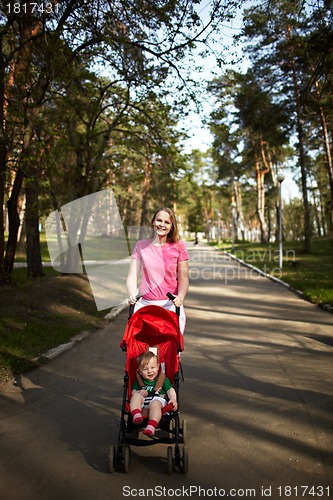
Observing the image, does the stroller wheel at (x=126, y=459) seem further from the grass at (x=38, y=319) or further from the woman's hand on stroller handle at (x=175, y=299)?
the grass at (x=38, y=319)

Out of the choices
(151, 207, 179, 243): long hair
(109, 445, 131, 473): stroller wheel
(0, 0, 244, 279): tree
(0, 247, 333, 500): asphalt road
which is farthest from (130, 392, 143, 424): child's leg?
(0, 0, 244, 279): tree

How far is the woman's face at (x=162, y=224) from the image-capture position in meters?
5.02

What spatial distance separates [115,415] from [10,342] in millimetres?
3567

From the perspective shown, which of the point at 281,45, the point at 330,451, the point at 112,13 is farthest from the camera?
the point at 281,45

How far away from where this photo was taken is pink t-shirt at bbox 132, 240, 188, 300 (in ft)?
16.1

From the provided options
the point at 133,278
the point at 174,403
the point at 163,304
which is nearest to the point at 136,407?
the point at 174,403

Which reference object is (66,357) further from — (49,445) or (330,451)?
(330,451)

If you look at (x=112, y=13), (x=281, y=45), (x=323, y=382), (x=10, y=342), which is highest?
(x=281, y=45)

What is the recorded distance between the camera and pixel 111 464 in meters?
3.86

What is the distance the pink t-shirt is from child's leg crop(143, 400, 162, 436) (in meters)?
1.07

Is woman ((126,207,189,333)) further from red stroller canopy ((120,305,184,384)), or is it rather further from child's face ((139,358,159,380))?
child's face ((139,358,159,380))

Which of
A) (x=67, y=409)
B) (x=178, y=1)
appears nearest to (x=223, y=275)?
(x=178, y=1)

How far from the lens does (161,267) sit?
16.3 ft

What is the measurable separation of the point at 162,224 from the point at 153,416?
6.25 feet
